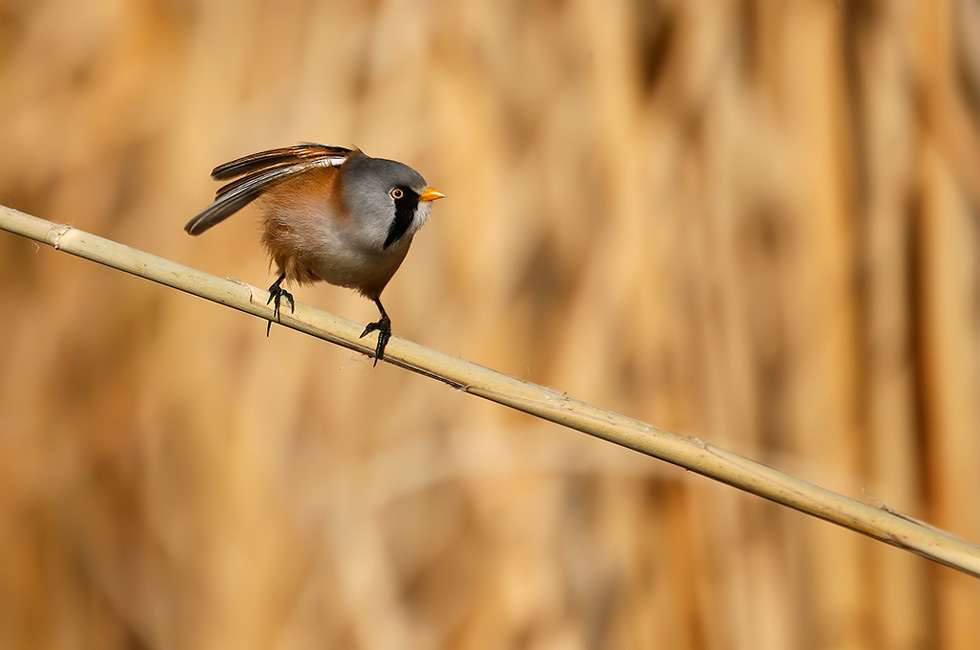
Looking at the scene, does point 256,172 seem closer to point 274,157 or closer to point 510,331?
point 274,157

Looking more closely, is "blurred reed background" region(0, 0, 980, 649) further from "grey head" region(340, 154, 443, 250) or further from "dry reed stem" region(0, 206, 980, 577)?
"dry reed stem" region(0, 206, 980, 577)

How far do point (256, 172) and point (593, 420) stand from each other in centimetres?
88

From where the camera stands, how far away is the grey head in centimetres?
142

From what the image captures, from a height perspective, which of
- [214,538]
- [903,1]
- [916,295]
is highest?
[903,1]

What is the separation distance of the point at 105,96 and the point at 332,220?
0.86 metres

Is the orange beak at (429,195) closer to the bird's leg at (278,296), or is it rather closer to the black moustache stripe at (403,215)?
the black moustache stripe at (403,215)

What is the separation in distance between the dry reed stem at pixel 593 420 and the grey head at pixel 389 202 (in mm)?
398

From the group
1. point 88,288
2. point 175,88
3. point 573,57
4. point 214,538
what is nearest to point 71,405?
point 88,288

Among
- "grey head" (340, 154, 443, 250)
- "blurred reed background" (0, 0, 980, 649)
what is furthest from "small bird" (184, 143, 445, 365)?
"blurred reed background" (0, 0, 980, 649)

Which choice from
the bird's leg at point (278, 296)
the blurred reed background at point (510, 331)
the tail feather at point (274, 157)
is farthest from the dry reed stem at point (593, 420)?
the blurred reed background at point (510, 331)

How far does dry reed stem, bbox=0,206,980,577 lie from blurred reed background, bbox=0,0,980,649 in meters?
0.74

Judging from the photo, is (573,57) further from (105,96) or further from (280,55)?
(105,96)

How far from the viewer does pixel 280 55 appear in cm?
187

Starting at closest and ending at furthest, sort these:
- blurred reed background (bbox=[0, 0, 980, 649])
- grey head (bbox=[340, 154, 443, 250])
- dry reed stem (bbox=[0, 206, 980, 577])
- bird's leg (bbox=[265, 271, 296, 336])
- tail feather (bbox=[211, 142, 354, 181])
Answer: dry reed stem (bbox=[0, 206, 980, 577])
bird's leg (bbox=[265, 271, 296, 336])
tail feather (bbox=[211, 142, 354, 181])
grey head (bbox=[340, 154, 443, 250])
blurred reed background (bbox=[0, 0, 980, 649])
